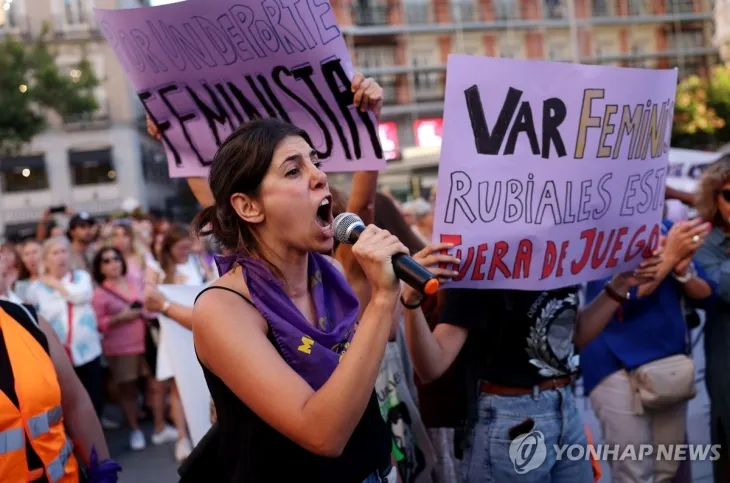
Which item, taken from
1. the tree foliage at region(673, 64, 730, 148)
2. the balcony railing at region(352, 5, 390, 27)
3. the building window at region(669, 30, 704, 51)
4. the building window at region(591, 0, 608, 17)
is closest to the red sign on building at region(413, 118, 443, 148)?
the balcony railing at region(352, 5, 390, 27)

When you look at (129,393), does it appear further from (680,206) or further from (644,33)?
(644,33)

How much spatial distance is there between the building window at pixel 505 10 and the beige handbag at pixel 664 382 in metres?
38.7

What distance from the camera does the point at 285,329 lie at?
184 centimetres

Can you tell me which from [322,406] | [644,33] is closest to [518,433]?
[322,406]

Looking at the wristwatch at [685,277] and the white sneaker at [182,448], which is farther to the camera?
the white sneaker at [182,448]

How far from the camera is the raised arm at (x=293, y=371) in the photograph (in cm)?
165

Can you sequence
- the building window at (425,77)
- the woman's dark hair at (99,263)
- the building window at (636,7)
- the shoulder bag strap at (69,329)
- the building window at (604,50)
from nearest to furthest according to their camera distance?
1. the shoulder bag strap at (69,329)
2. the woman's dark hair at (99,263)
3. the building window at (425,77)
4. the building window at (604,50)
5. the building window at (636,7)

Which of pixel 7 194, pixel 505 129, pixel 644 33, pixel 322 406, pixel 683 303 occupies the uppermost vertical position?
pixel 644 33

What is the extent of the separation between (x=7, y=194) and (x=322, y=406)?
1389 inches

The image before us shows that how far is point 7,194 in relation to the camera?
33562 millimetres

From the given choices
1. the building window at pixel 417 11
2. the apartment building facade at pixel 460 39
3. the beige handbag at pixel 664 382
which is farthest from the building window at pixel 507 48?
the beige handbag at pixel 664 382

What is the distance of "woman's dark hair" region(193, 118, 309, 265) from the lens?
6.25 feet

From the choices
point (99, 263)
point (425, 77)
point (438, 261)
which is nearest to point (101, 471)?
point (438, 261)

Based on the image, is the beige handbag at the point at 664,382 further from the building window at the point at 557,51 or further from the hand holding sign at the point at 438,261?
the building window at the point at 557,51
